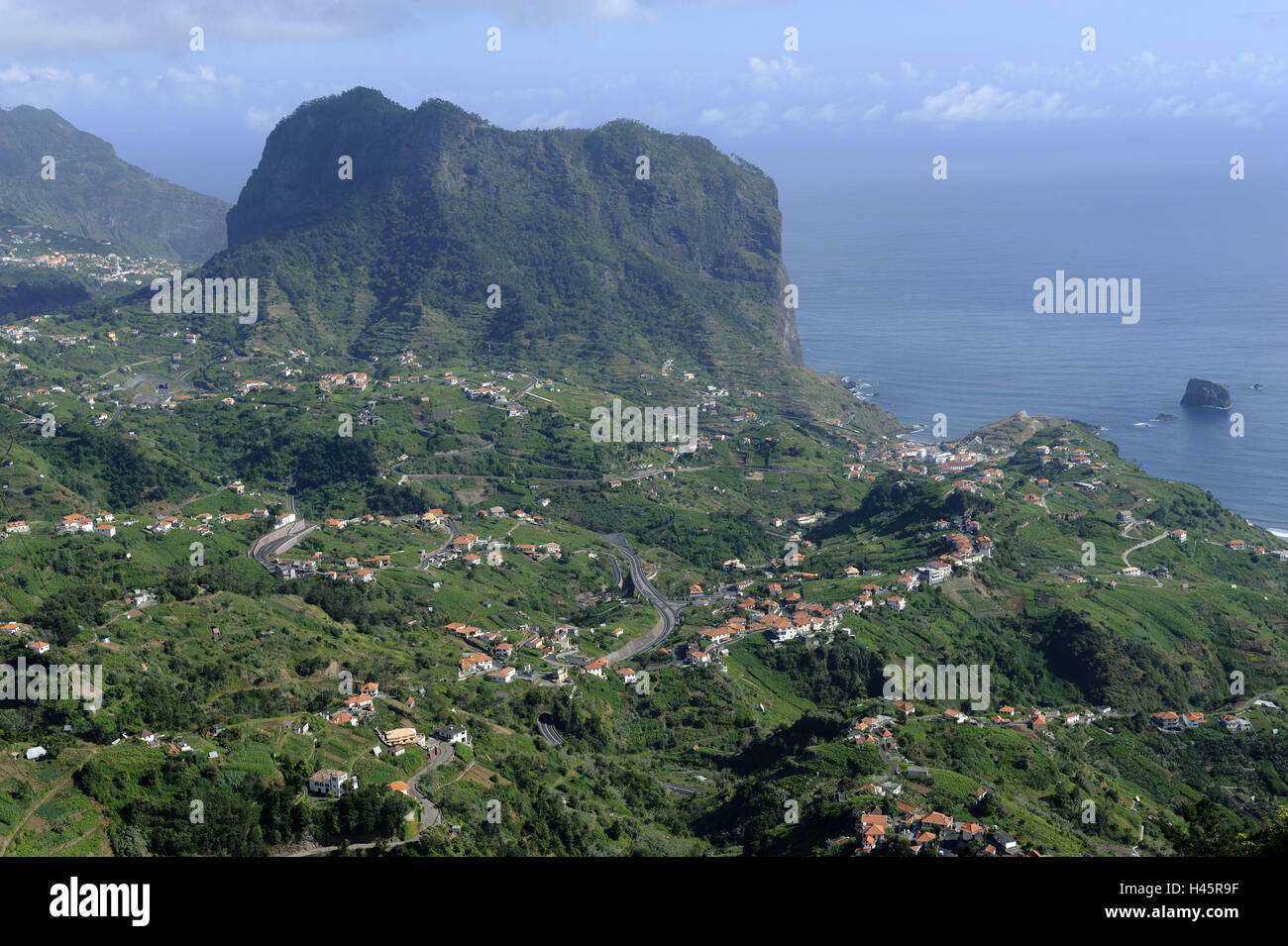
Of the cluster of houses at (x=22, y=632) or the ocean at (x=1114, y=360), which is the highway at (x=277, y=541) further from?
the ocean at (x=1114, y=360)

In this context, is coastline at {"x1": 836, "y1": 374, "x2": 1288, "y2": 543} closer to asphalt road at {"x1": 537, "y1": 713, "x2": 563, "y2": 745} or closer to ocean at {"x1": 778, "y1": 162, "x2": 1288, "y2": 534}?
ocean at {"x1": 778, "y1": 162, "x2": 1288, "y2": 534}

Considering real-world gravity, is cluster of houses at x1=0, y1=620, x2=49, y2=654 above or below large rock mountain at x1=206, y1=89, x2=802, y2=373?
below

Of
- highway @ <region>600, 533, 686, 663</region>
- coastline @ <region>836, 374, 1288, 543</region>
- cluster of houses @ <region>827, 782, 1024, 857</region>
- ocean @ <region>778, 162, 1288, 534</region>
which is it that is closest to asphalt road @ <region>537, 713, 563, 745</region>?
highway @ <region>600, 533, 686, 663</region>

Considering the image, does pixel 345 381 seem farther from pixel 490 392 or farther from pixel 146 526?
pixel 146 526

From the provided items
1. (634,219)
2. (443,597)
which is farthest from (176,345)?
(443,597)

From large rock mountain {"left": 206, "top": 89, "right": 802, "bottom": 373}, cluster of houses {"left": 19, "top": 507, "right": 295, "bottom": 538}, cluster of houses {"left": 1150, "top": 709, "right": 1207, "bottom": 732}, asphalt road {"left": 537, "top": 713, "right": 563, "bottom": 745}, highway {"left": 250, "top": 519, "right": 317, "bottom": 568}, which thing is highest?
large rock mountain {"left": 206, "top": 89, "right": 802, "bottom": 373}

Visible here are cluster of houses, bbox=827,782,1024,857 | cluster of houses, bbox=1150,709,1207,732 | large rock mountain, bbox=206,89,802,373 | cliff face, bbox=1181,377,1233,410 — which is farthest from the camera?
large rock mountain, bbox=206,89,802,373

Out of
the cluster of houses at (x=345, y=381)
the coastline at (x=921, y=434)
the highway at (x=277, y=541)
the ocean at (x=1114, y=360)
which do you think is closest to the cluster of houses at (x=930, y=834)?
the highway at (x=277, y=541)

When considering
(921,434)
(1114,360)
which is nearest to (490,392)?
(921,434)
